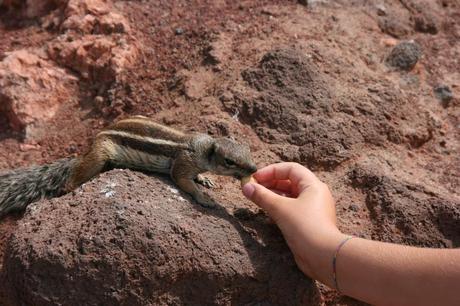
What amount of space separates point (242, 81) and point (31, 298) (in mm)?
2149

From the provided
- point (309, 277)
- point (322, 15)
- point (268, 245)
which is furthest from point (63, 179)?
point (322, 15)

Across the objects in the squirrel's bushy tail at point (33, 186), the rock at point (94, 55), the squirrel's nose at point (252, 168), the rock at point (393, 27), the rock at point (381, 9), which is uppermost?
the rock at point (381, 9)

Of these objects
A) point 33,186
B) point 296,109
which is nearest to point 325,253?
point 296,109

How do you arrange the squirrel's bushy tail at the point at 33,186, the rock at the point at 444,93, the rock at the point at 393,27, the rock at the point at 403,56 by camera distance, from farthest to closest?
the rock at the point at 393,27, the rock at the point at 403,56, the rock at the point at 444,93, the squirrel's bushy tail at the point at 33,186

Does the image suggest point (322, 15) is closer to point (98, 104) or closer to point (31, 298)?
point (98, 104)

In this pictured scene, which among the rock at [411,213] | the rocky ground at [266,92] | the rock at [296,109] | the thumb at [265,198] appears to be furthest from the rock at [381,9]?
the thumb at [265,198]

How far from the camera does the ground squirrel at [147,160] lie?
3088 mm

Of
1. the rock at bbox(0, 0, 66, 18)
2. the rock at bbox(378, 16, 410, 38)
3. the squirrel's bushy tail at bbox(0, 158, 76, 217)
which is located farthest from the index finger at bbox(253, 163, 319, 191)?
the rock at bbox(0, 0, 66, 18)

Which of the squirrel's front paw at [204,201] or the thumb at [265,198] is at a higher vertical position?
the thumb at [265,198]

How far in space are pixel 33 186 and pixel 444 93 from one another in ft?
10.2

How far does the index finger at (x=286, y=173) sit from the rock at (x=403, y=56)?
2006 mm

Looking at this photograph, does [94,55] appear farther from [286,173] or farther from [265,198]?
[265,198]

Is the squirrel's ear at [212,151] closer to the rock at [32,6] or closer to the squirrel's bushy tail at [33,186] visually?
the squirrel's bushy tail at [33,186]

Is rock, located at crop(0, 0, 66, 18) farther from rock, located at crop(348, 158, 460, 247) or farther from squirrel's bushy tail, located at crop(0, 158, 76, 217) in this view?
rock, located at crop(348, 158, 460, 247)
